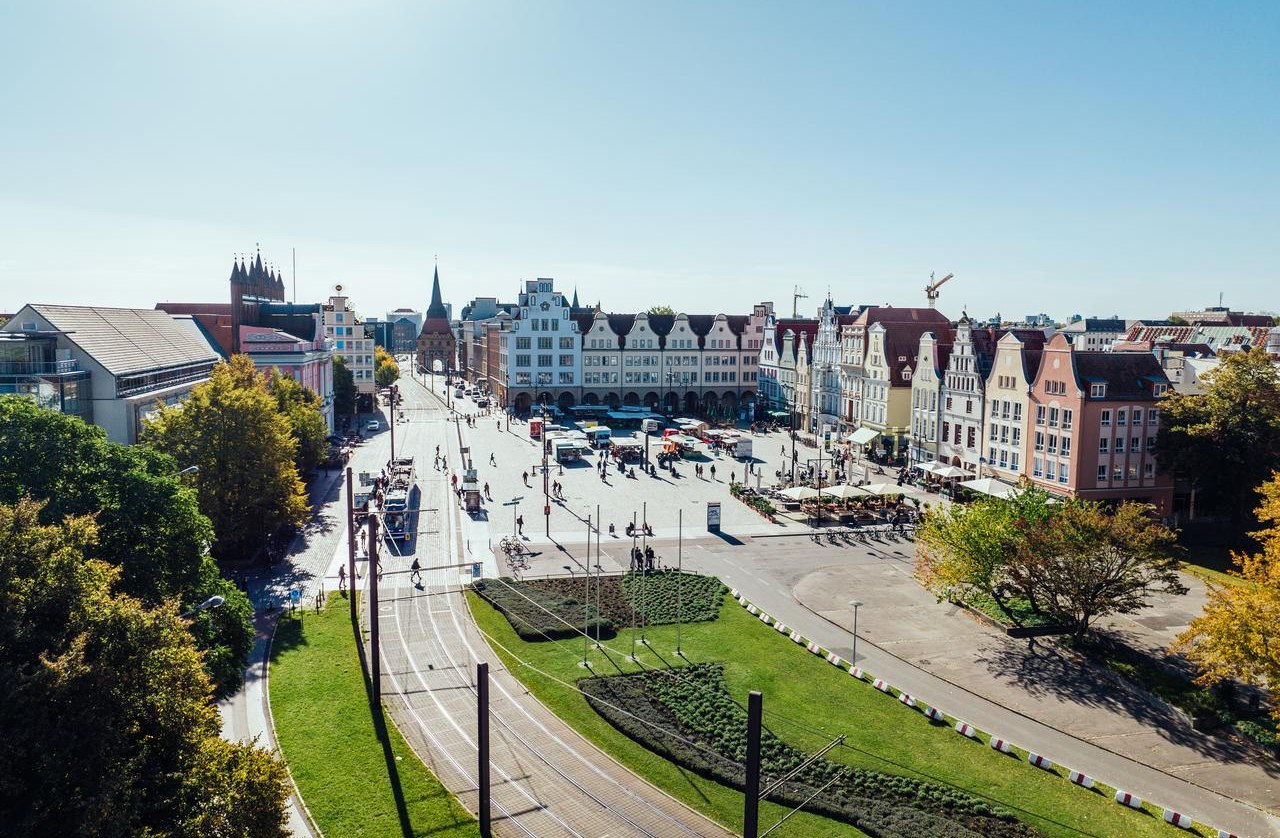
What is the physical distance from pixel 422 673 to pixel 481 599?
27.5 ft

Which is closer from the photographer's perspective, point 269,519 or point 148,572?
point 148,572

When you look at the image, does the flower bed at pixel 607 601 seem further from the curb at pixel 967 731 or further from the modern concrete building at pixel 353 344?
the modern concrete building at pixel 353 344

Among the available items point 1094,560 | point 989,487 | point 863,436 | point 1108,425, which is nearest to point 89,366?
point 1094,560

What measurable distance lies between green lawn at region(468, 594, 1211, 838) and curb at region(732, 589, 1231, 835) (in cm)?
23

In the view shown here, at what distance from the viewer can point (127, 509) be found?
2752 centimetres

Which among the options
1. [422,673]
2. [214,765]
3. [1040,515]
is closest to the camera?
[214,765]

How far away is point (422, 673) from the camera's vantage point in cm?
3103

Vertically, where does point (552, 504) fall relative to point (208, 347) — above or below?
below

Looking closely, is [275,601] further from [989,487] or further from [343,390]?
[343,390]

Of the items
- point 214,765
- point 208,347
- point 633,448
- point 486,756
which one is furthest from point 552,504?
point 214,765

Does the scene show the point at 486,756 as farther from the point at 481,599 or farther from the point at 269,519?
the point at 269,519

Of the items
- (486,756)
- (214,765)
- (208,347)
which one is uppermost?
(208,347)

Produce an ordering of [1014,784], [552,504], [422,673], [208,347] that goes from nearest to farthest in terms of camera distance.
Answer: [1014,784], [422,673], [552,504], [208,347]

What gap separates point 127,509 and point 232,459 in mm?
17053
